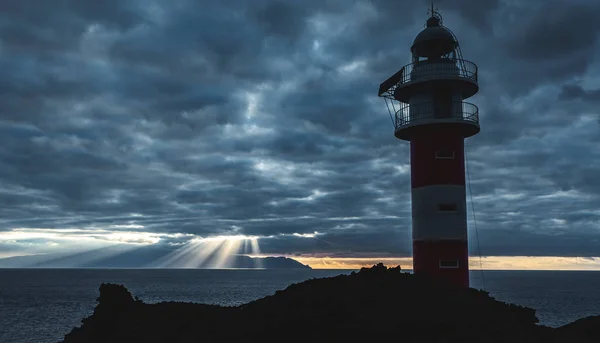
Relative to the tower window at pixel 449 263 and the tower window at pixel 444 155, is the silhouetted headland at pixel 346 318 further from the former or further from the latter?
the tower window at pixel 444 155

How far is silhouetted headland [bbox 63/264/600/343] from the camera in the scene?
53.5ft

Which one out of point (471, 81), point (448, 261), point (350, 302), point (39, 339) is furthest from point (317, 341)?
point (39, 339)

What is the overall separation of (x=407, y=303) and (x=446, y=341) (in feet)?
7.66

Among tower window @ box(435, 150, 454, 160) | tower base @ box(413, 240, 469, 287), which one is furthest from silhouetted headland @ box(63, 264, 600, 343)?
tower window @ box(435, 150, 454, 160)

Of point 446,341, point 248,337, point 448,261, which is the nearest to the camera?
point 446,341

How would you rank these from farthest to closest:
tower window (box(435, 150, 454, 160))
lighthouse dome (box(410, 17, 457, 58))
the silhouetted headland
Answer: lighthouse dome (box(410, 17, 457, 58)) → tower window (box(435, 150, 454, 160)) → the silhouetted headland

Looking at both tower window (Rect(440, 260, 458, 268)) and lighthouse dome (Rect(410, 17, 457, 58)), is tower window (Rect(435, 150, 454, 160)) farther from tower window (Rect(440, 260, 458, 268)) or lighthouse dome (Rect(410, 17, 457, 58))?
lighthouse dome (Rect(410, 17, 457, 58))

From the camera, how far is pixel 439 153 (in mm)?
25625

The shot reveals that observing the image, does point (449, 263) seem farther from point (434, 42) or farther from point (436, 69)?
point (434, 42)

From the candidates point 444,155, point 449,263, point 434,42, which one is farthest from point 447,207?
point 434,42

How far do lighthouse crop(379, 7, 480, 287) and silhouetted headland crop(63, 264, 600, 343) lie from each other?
4.12 m

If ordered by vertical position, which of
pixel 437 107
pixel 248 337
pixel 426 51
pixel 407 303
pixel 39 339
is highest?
pixel 426 51

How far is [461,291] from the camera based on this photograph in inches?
790

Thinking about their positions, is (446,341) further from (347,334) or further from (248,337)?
(248,337)
